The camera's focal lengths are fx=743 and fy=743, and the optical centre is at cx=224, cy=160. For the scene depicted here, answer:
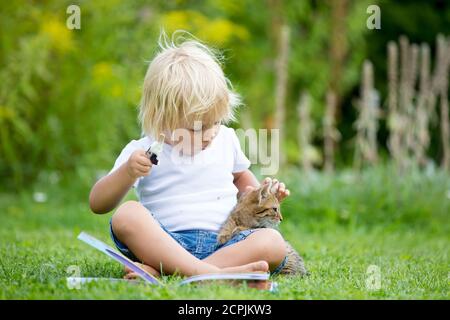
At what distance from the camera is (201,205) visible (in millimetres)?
3219

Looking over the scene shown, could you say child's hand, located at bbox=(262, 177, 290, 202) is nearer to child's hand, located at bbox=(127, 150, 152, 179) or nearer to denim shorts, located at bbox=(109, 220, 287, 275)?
denim shorts, located at bbox=(109, 220, 287, 275)

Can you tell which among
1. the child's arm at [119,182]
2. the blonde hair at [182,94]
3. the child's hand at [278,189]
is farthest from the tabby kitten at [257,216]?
the child's arm at [119,182]

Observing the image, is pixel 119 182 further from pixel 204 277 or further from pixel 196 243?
pixel 204 277

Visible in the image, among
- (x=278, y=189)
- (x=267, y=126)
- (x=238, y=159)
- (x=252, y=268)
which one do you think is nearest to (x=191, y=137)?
(x=238, y=159)

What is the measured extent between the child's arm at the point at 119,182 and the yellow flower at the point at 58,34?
4.77 m

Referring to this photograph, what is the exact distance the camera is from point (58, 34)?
298 inches

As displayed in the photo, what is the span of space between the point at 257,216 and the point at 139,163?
1.96 ft

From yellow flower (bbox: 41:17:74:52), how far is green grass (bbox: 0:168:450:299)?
1489 millimetres

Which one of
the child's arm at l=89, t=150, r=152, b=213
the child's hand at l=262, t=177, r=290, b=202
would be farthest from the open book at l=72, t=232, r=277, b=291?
the child's hand at l=262, t=177, r=290, b=202

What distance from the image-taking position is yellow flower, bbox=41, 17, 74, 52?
24.8 feet

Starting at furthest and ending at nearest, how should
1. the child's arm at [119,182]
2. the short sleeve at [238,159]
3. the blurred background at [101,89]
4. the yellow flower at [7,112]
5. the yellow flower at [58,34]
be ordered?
1. the yellow flower at [58,34]
2. the yellow flower at [7,112]
3. the blurred background at [101,89]
4. the short sleeve at [238,159]
5. the child's arm at [119,182]

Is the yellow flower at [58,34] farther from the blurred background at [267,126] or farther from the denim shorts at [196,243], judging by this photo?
the denim shorts at [196,243]

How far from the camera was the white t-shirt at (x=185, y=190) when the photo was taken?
10.5 ft
